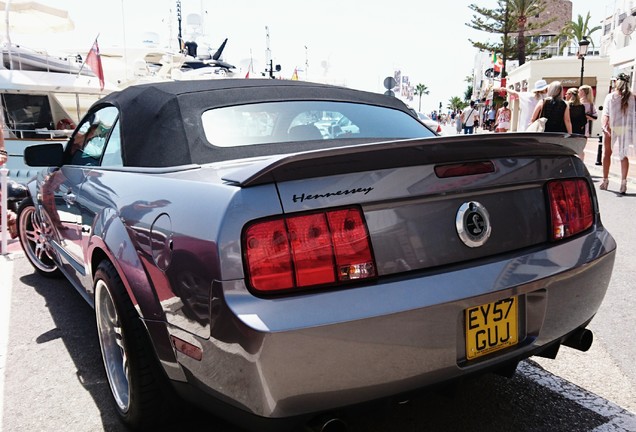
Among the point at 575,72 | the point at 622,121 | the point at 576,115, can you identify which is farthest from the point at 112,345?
the point at 575,72

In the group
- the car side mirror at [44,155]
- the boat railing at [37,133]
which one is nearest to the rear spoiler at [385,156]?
the car side mirror at [44,155]

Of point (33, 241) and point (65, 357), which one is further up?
point (33, 241)

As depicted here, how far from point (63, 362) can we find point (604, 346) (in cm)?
309

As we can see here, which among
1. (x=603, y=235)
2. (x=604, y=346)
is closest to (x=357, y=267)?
(x=603, y=235)

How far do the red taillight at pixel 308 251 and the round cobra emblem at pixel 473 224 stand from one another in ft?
1.24

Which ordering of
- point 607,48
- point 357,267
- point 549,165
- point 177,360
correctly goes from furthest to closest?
point 607,48 < point 549,165 < point 177,360 < point 357,267

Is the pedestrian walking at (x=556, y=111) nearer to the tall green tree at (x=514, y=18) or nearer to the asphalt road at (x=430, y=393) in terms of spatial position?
the asphalt road at (x=430, y=393)

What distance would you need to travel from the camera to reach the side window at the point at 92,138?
329 cm

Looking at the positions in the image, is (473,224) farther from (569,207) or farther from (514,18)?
(514,18)

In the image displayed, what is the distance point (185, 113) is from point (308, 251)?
48.9 inches

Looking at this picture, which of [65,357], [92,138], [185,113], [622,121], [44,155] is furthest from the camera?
[622,121]

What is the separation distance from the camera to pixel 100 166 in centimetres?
316

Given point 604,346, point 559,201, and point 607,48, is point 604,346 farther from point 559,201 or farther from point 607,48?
point 607,48

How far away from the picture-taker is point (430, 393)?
1.98m
